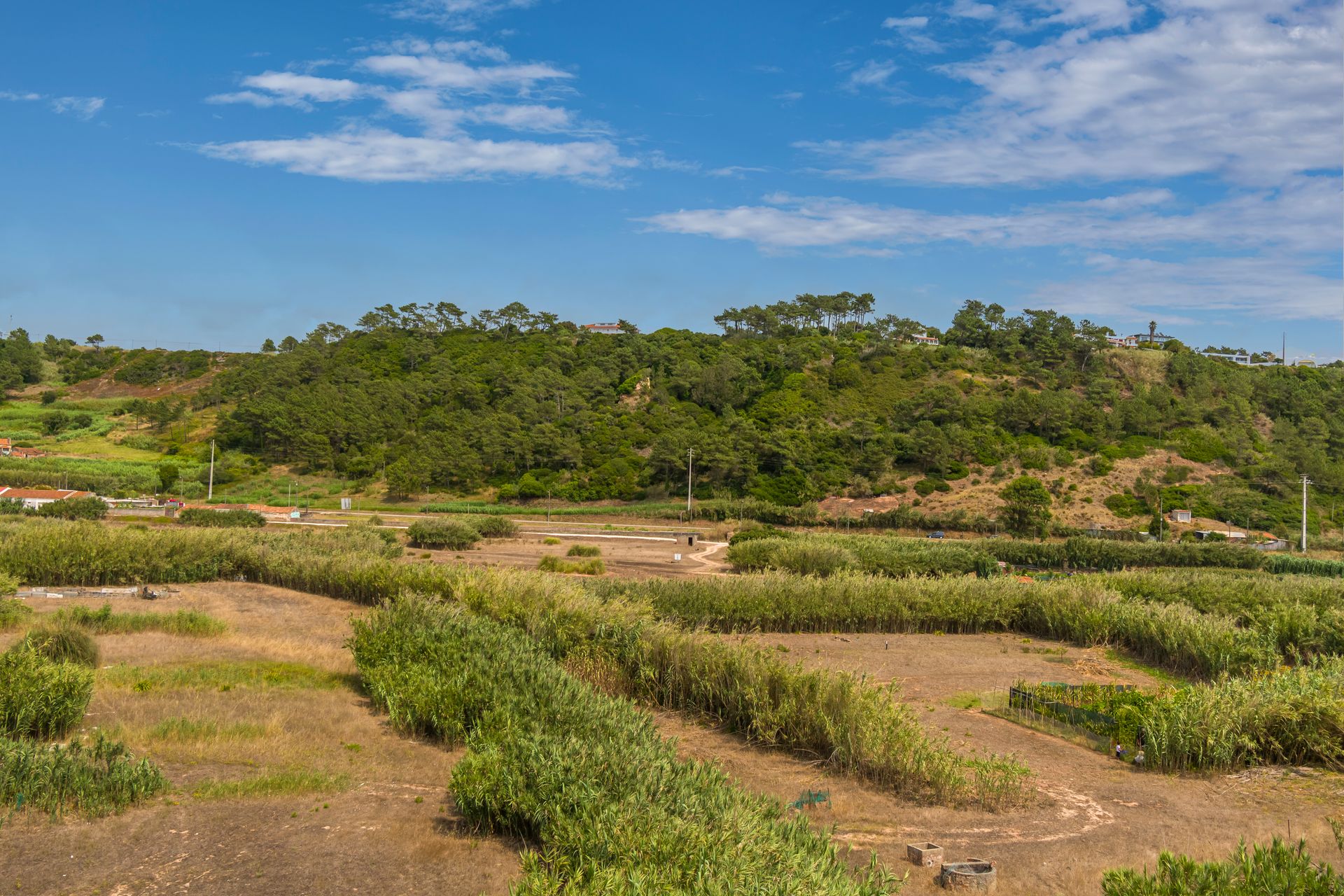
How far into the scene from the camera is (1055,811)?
10.6 m

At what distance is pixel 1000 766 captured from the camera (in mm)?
10938

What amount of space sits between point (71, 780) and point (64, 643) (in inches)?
301

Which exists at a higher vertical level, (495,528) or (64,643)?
(64,643)

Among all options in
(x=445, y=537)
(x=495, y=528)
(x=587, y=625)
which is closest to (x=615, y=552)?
(x=445, y=537)

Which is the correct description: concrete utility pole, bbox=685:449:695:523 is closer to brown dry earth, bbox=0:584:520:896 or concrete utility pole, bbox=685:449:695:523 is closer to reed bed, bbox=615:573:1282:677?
reed bed, bbox=615:573:1282:677

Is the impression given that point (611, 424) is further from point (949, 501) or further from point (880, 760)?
point (880, 760)

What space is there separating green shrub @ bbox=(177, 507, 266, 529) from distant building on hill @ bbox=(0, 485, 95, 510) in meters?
8.87

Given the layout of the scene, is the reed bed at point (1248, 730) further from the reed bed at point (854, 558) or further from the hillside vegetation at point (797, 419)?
the hillside vegetation at point (797, 419)

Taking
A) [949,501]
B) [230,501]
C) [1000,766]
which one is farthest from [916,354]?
[1000,766]

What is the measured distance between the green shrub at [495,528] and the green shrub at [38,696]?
3769 cm

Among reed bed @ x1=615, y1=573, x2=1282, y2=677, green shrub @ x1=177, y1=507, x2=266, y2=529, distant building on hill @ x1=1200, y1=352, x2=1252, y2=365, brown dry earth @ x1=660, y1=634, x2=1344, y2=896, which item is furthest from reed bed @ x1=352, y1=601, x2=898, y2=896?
distant building on hill @ x1=1200, y1=352, x2=1252, y2=365

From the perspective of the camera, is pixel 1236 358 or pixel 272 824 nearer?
pixel 272 824

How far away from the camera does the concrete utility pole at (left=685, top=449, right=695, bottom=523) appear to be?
63622mm

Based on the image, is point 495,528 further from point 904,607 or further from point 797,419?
point 797,419
